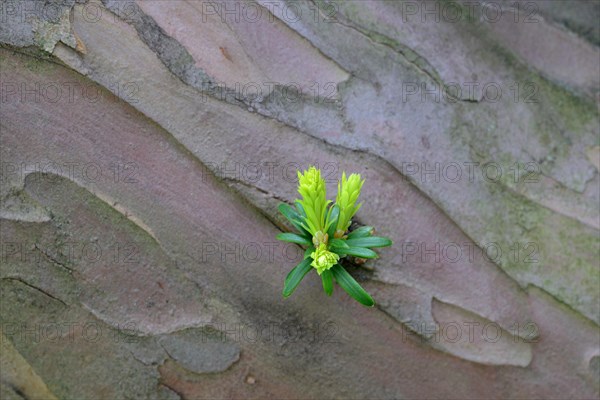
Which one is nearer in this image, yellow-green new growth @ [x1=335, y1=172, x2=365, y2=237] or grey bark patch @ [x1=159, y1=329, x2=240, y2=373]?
yellow-green new growth @ [x1=335, y1=172, x2=365, y2=237]

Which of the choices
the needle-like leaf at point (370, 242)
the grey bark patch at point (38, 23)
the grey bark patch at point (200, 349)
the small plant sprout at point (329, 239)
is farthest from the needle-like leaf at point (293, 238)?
the grey bark patch at point (38, 23)

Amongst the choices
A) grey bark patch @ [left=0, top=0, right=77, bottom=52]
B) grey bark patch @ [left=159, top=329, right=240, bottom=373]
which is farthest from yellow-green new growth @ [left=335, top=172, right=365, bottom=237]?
grey bark patch @ [left=0, top=0, right=77, bottom=52]

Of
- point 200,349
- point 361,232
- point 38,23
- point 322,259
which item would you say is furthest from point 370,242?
point 38,23

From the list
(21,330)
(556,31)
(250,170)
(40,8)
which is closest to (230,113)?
(250,170)

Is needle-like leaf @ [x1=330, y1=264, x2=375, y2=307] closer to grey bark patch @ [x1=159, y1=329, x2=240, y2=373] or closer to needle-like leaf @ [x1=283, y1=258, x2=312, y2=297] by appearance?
needle-like leaf @ [x1=283, y1=258, x2=312, y2=297]

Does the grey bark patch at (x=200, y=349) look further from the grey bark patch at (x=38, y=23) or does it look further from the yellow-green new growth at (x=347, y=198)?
the grey bark patch at (x=38, y=23)

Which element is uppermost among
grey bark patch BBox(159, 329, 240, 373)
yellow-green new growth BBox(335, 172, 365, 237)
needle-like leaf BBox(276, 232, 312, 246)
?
yellow-green new growth BBox(335, 172, 365, 237)

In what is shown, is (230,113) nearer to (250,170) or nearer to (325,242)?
(250,170)
